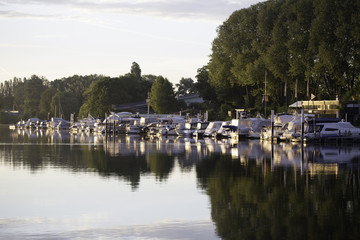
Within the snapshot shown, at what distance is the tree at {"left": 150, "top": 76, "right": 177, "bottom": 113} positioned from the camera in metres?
150

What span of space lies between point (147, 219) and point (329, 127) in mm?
53367

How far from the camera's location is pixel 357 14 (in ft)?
272

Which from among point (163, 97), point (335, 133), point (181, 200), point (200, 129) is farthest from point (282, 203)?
point (163, 97)

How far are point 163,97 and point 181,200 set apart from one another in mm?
124451

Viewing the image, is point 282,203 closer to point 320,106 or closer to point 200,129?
point 320,106

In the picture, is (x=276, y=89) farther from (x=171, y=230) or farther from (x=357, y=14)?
(x=171, y=230)

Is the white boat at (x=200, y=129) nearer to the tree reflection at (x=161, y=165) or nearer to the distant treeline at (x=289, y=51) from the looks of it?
the distant treeline at (x=289, y=51)

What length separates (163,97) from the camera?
15062 centimetres

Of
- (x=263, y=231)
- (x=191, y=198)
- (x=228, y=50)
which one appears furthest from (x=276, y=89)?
(x=263, y=231)

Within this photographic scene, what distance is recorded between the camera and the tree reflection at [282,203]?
1989 centimetres

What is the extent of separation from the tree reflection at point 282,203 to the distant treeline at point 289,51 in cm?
3938

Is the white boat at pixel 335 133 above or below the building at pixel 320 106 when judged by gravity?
below

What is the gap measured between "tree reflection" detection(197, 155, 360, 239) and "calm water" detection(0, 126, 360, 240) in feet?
0.11

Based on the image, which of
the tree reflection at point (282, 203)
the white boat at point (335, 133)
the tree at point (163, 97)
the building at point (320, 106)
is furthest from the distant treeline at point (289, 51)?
the tree reflection at point (282, 203)
